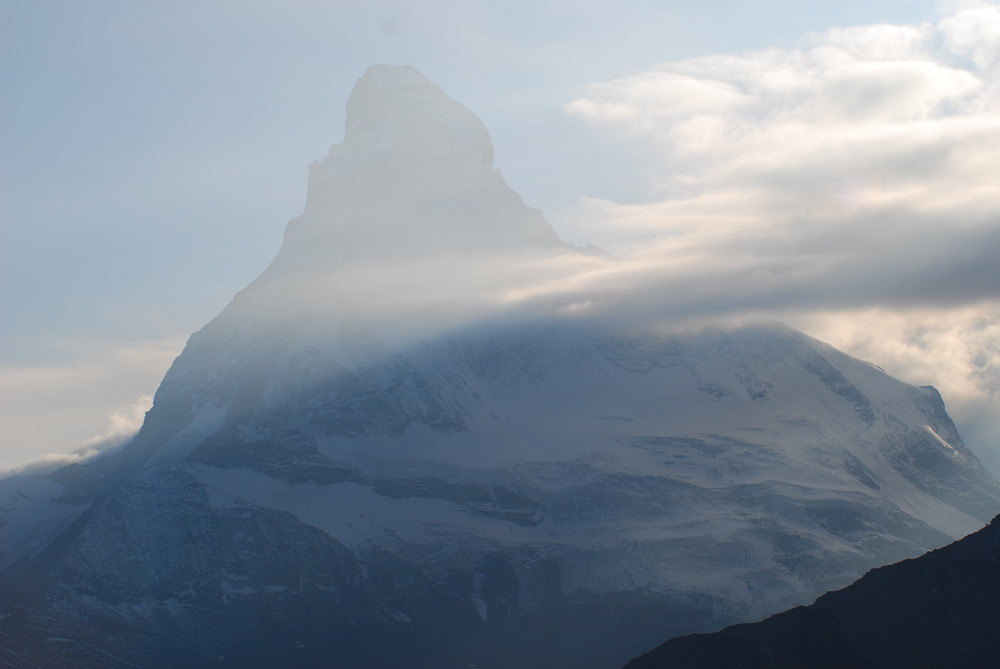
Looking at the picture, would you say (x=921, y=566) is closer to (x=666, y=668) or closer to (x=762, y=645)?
(x=762, y=645)

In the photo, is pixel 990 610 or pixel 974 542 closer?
pixel 990 610

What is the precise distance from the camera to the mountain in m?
133

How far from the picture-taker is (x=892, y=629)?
5408 inches

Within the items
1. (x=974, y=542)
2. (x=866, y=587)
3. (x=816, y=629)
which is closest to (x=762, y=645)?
(x=816, y=629)

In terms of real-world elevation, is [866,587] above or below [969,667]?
above

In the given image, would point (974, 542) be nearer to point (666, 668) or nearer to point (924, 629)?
point (924, 629)

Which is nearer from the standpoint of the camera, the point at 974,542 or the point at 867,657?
the point at 867,657

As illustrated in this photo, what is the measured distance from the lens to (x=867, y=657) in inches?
5325

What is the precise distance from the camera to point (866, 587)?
475ft

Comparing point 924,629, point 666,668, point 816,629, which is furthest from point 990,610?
point 666,668

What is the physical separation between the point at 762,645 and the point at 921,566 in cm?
2168

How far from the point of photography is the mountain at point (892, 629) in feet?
438

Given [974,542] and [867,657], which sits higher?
[974,542]

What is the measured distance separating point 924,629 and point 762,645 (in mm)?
17049
